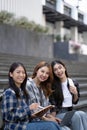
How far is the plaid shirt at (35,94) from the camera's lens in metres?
4.14

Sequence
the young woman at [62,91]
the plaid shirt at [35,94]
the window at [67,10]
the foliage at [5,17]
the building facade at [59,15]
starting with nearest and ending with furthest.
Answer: the plaid shirt at [35,94], the young woman at [62,91], the foliage at [5,17], the building facade at [59,15], the window at [67,10]

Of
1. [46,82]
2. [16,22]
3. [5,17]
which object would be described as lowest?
[46,82]

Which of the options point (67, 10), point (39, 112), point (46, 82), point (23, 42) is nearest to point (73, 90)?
point (46, 82)

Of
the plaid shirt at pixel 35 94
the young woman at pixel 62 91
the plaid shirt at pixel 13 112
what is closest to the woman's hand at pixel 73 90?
the young woman at pixel 62 91

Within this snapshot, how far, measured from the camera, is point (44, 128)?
3.79 meters

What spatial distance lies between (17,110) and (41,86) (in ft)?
2.70

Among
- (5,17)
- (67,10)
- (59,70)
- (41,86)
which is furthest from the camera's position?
(67,10)

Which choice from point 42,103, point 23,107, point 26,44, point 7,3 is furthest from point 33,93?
point 7,3

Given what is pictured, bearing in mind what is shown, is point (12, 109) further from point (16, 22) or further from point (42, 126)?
point (16, 22)

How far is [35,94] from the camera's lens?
4.20 meters

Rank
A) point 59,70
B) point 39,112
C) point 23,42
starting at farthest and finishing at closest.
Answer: point 23,42 < point 59,70 < point 39,112

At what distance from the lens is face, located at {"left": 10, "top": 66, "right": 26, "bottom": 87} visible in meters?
3.92

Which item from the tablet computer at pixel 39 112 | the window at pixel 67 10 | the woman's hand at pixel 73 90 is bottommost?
the tablet computer at pixel 39 112

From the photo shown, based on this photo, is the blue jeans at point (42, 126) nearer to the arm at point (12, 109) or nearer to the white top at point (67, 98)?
the arm at point (12, 109)
